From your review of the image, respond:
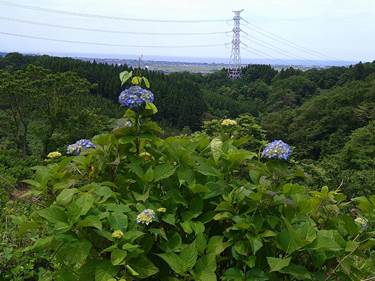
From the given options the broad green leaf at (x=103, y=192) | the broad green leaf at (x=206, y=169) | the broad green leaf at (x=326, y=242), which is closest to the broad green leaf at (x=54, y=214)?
the broad green leaf at (x=103, y=192)

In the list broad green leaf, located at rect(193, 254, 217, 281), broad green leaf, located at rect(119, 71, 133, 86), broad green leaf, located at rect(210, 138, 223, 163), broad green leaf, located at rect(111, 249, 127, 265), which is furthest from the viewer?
broad green leaf, located at rect(210, 138, 223, 163)

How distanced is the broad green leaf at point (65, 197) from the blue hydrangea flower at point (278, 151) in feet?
2.07

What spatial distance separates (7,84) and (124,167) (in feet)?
82.2

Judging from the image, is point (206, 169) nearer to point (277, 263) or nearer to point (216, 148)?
point (216, 148)

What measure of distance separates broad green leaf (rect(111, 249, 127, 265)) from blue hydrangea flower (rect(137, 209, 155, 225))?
0.11m

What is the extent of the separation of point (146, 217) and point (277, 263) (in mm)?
419

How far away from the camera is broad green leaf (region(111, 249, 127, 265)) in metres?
1.41

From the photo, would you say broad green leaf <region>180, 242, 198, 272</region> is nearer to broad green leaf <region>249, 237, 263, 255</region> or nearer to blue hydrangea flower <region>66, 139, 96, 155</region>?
broad green leaf <region>249, 237, 263, 255</region>

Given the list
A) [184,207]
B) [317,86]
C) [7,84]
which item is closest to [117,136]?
[184,207]

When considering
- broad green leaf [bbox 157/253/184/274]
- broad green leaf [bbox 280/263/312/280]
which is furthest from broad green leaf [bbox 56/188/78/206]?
broad green leaf [bbox 280/263/312/280]

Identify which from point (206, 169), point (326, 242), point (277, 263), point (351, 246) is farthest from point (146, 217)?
point (351, 246)

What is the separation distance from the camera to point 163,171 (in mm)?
1631

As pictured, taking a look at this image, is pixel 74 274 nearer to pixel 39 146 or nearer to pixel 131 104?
pixel 131 104

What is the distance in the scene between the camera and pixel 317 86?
61656 mm
